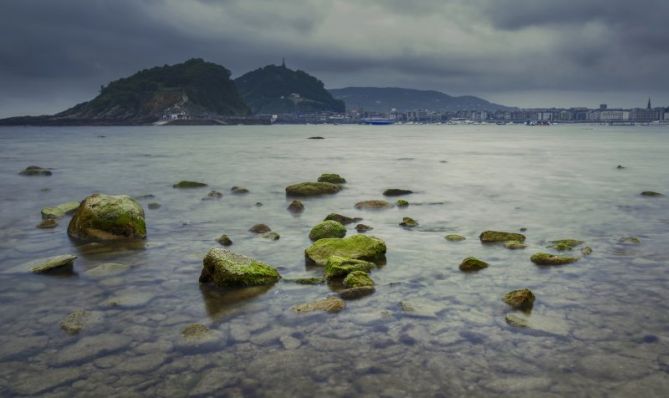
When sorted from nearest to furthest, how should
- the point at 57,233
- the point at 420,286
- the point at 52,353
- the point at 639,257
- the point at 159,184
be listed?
1. the point at 52,353
2. the point at 420,286
3. the point at 639,257
4. the point at 57,233
5. the point at 159,184

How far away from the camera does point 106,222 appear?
1591 cm

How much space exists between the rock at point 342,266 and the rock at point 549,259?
14.2ft

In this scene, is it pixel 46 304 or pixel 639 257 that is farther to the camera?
pixel 639 257

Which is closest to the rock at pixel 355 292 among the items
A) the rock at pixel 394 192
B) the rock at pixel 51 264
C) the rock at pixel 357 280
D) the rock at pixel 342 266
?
the rock at pixel 357 280

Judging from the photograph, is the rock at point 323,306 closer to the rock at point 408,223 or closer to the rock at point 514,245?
the rock at point 514,245

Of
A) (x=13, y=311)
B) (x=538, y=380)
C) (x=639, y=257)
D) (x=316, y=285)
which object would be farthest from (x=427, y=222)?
(x=13, y=311)

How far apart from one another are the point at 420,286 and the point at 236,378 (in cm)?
525

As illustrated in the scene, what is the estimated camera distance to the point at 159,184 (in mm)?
32094

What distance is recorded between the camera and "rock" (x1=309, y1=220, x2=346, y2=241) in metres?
15.9

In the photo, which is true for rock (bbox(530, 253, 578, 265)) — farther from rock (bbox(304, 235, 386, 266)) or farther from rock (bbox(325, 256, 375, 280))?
rock (bbox(325, 256, 375, 280))

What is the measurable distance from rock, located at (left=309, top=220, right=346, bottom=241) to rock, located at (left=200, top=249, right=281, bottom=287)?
4201mm

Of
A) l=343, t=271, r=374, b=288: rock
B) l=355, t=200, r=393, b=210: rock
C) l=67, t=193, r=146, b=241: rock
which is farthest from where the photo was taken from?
l=355, t=200, r=393, b=210: rock

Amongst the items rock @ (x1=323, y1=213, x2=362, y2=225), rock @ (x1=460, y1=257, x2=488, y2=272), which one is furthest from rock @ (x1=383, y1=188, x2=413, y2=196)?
rock @ (x1=460, y1=257, x2=488, y2=272)

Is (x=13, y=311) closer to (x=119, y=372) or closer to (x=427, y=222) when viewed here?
(x=119, y=372)
